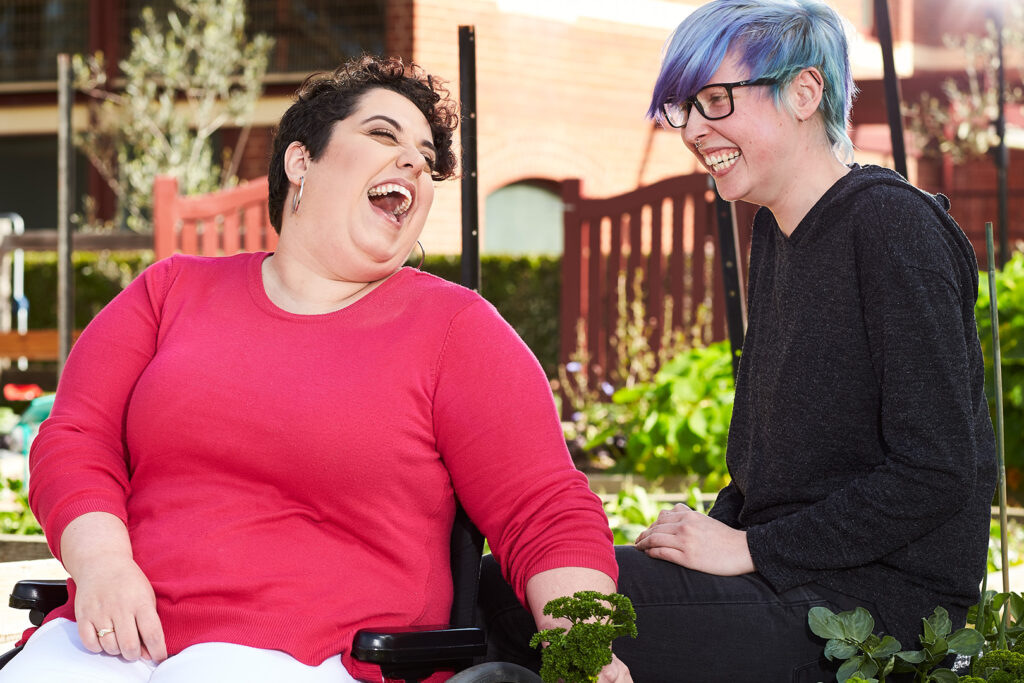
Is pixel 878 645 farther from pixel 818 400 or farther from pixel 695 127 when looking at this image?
pixel 695 127

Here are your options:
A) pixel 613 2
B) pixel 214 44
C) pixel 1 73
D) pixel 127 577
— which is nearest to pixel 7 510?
pixel 127 577

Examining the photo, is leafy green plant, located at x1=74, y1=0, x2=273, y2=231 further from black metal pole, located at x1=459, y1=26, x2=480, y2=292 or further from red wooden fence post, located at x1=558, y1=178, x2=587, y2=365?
black metal pole, located at x1=459, y1=26, x2=480, y2=292

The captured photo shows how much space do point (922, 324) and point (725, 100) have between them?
539 millimetres

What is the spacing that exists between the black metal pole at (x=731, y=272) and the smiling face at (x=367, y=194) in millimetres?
1210

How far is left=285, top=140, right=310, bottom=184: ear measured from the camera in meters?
2.22

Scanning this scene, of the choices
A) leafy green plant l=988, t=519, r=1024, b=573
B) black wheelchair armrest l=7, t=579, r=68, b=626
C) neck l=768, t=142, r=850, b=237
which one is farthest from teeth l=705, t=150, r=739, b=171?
leafy green plant l=988, t=519, r=1024, b=573

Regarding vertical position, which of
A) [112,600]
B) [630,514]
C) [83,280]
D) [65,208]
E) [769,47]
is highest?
[769,47]

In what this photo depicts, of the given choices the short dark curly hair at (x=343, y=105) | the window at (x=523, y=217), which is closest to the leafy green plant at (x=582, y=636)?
the short dark curly hair at (x=343, y=105)

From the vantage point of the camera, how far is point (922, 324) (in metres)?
1.81

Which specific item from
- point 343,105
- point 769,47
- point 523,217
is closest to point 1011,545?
point 769,47

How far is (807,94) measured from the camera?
6.72 feet

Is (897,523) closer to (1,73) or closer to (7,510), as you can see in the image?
(7,510)

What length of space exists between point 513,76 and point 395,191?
1051 centimetres

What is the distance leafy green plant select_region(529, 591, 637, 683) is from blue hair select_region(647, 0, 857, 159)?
947 millimetres
